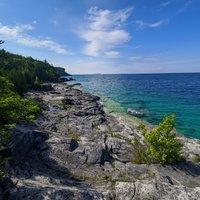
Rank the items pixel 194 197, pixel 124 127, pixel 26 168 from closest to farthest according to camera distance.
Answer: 1. pixel 194 197
2. pixel 26 168
3. pixel 124 127

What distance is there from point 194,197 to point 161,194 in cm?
178

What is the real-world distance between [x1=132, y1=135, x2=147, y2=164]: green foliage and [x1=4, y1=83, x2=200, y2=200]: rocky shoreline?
54 cm

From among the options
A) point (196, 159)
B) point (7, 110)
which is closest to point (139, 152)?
point (196, 159)

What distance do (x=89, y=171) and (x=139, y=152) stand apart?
20.7 ft

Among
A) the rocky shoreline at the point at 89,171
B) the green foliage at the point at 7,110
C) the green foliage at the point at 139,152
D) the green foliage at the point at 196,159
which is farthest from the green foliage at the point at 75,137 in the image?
the green foliage at the point at 196,159

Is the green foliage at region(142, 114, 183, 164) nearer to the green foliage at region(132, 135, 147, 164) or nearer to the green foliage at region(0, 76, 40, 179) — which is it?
the green foliage at region(132, 135, 147, 164)

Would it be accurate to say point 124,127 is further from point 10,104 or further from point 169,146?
point 10,104

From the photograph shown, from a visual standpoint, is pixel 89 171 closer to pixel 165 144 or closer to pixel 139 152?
pixel 139 152

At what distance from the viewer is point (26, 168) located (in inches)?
557

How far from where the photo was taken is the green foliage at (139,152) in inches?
713

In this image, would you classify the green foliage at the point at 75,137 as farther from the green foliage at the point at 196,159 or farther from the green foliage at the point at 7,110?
the green foliage at the point at 196,159

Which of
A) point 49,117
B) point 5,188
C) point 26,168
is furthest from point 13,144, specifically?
point 49,117

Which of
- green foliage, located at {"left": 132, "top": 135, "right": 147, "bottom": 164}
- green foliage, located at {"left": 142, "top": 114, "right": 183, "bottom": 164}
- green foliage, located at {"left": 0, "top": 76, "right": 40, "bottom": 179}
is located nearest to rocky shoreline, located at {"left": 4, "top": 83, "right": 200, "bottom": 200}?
green foliage, located at {"left": 132, "top": 135, "right": 147, "bottom": 164}

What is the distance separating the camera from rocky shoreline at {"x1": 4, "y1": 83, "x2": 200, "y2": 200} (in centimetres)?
1084
